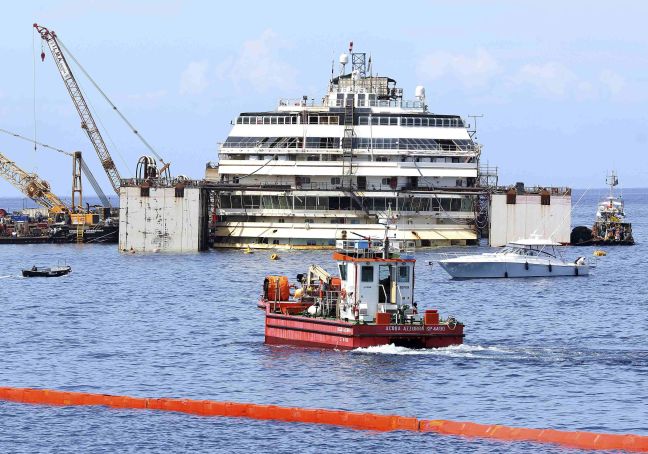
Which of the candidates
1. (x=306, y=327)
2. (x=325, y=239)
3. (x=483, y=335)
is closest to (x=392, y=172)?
(x=325, y=239)

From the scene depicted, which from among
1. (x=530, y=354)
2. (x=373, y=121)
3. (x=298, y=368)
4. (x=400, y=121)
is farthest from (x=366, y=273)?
(x=400, y=121)

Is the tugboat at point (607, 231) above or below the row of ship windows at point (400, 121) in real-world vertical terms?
below

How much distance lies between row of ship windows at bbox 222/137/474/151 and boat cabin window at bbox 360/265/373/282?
73.7m

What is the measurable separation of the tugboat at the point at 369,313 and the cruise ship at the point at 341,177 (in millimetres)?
67441

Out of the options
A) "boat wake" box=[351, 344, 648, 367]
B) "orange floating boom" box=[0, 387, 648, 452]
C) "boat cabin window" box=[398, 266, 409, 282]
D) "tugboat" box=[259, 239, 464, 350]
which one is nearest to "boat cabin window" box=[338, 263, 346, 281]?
"tugboat" box=[259, 239, 464, 350]

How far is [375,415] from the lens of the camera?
166 ft

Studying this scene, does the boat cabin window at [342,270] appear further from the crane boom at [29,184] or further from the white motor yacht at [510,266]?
the crane boom at [29,184]

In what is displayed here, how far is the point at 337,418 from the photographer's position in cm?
5072

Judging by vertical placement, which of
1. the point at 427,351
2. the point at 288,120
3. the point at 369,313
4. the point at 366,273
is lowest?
the point at 427,351

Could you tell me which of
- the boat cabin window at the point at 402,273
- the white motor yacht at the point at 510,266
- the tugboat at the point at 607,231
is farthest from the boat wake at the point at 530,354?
the tugboat at the point at 607,231

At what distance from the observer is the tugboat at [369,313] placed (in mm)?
63094

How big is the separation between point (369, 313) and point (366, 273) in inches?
73.0

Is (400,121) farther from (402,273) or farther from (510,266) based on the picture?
(402,273)

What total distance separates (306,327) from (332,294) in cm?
243
